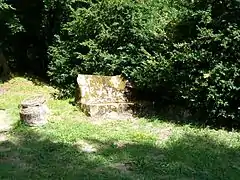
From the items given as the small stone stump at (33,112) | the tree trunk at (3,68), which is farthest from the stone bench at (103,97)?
the tree trunk at (3,68)

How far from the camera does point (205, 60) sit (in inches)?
309

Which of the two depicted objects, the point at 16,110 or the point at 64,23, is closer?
the point at 16,110

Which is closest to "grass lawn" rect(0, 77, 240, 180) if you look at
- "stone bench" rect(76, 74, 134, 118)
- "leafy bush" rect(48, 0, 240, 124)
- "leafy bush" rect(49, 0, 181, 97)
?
"stone bench" rect(76, 74, 134, 118)

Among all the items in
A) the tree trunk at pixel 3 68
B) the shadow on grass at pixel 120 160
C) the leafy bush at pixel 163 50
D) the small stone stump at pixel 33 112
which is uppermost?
the leafy bush at pixel 163 50

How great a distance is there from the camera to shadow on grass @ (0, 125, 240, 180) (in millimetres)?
5738

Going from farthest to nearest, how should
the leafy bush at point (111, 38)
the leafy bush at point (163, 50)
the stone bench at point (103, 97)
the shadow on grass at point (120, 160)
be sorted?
the leafy bush at point (111, 38), the stone bench at point (103, 97), the leafy bush at point (163, 50), the shadow on grass at point (120, 160)

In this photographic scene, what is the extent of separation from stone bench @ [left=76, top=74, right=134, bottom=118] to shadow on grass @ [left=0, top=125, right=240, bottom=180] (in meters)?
1.49

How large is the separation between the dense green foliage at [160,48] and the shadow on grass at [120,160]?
38.8 inches

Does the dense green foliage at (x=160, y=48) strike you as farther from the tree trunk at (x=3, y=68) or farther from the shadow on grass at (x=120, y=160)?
the tree trunk at (x=3, y=68)

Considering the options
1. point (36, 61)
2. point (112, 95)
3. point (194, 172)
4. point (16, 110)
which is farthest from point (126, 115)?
point (36, 61)

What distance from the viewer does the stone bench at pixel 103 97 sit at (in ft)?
28.3

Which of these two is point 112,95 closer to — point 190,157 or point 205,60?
point 205,60

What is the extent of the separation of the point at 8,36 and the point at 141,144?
8348mm

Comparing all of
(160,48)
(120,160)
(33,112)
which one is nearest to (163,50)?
(160,48)
